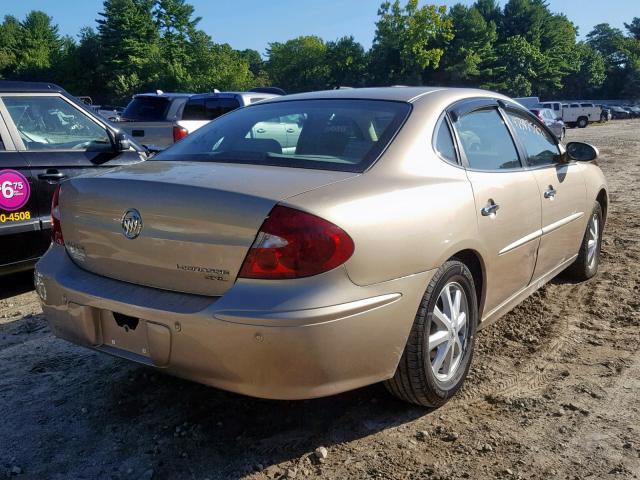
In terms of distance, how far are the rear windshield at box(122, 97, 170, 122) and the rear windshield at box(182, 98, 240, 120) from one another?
39cm

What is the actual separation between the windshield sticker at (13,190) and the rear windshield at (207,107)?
5.82 meters

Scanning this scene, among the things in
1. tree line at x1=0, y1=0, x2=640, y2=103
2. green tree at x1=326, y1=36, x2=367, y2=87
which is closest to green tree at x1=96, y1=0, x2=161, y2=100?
tree line at x1=0, y1=0, x2=640, y2=103

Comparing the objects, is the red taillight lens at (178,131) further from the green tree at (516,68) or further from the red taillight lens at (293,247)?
the green tree at (516,68)

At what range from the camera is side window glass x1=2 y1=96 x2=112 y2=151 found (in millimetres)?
5012

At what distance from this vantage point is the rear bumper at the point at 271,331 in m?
2.26

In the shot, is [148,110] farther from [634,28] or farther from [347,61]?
[634,28]

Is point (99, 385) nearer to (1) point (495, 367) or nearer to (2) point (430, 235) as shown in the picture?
(2) point (430, 235)

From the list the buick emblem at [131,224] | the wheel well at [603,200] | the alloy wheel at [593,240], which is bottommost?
the alloy wheel at [593,240]

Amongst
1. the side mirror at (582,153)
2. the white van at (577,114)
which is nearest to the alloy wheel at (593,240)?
the side mirror at (582,153)

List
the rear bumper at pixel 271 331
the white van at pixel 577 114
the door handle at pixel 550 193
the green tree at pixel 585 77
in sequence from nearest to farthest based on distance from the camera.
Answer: the rear bumper at pixel 271 331 < the door handle at pixel 550 193 < the white van at pixel 577 114 < the green tree at pixel 585 77

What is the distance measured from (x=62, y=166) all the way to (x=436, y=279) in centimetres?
357

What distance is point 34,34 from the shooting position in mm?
86125

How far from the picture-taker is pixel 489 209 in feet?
10.4

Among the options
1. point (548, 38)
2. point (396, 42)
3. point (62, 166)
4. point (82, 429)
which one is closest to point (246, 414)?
point (82, 429)
